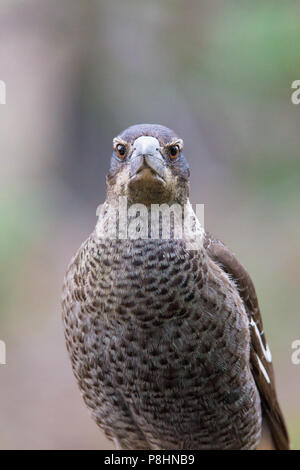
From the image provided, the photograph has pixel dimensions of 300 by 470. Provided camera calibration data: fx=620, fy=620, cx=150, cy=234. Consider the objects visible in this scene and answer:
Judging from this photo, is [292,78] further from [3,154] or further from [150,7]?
[3,154]

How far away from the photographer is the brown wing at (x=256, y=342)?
8.93 ft

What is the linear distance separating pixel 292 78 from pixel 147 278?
2440mm

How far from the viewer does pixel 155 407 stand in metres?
2.48

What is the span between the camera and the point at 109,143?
6.30 metres

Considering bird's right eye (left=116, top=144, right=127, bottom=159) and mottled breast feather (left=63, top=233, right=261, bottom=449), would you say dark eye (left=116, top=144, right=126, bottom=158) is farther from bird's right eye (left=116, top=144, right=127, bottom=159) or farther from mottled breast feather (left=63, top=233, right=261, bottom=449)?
mottled breast feather (left=63, top=233, right=261, bottom=449)

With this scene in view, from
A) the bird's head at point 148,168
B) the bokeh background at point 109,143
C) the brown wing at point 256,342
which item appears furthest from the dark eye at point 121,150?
the bokeh background at point 109,143

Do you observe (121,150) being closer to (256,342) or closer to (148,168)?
(148,168)

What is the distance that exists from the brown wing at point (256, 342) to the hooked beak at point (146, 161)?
481mm

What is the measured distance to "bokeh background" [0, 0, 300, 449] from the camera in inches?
193

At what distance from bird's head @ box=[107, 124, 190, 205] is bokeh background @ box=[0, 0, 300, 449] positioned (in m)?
2.07

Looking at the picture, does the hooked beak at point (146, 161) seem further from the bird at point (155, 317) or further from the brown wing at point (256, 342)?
the brown wing at point (256, 342)

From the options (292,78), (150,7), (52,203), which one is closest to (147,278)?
(292,78)

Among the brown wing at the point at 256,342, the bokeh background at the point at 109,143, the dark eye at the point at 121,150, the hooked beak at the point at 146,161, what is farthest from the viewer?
the bokeh background at the point at 109,143

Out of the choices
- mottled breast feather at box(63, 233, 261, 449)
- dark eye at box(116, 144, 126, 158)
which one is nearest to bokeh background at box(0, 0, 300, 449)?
dark eye at box(116, 144, 126, 158)
